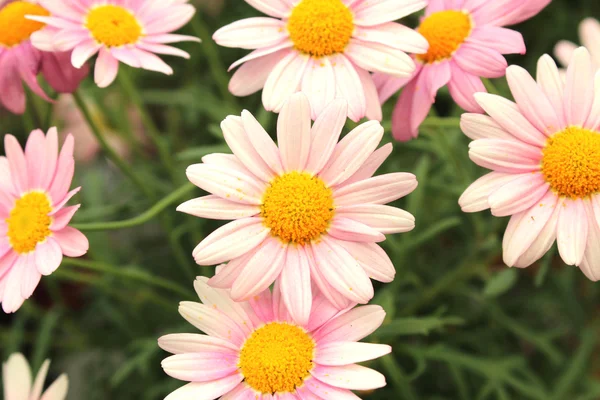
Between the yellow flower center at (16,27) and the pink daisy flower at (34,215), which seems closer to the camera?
the pink daisy flower at (34,215)

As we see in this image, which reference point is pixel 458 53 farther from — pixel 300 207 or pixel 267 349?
pixel 267 349

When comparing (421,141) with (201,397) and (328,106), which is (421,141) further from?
(201,397)

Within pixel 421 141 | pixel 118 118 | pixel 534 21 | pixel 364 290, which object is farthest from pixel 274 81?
pixel 534 21

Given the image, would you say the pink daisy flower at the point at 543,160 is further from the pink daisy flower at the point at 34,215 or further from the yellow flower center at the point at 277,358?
the pink daisy flower at the point at 34,215

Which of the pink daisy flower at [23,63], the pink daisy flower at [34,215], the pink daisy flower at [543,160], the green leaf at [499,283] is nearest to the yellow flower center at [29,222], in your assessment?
the pink daisy flower at [34,215]

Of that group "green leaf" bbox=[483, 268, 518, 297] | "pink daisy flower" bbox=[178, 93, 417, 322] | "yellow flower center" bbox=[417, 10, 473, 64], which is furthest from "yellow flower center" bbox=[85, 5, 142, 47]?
"green leaf" bbox=[483, 268, 518, 297]

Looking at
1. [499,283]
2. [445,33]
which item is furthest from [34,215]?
[499,283]
